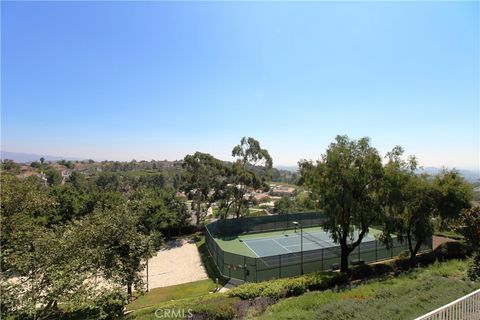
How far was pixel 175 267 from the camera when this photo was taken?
66.4 feet

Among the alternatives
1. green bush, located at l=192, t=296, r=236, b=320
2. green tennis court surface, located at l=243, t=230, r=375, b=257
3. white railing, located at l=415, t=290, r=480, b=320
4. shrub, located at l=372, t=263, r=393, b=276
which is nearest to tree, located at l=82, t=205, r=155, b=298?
green bush, located at l=192, t=296, r=236, b=320

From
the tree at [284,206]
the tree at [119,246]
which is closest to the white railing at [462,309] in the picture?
the tree at [119,246]

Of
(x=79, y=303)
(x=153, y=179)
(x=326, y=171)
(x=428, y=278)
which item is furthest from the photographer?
(x=153, y=179)

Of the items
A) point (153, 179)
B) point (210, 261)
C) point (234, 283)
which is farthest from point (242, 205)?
point (153, 179)

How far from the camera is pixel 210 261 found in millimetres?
21562

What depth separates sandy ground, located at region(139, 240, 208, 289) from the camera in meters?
17.8

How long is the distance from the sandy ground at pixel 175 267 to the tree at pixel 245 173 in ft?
29.3

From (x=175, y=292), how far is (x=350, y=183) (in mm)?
12315

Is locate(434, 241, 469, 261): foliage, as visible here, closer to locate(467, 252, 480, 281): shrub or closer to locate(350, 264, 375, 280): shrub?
locate(350, 264, 375, 280): shrub

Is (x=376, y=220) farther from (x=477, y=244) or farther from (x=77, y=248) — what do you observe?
(x=77, y=248)

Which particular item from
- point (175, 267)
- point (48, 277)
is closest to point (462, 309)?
point (48, 277)

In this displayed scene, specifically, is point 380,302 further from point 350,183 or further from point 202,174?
point 202,174

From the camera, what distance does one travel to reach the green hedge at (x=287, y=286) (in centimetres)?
1166

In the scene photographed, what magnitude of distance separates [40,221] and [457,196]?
A: 30951 millimetres
